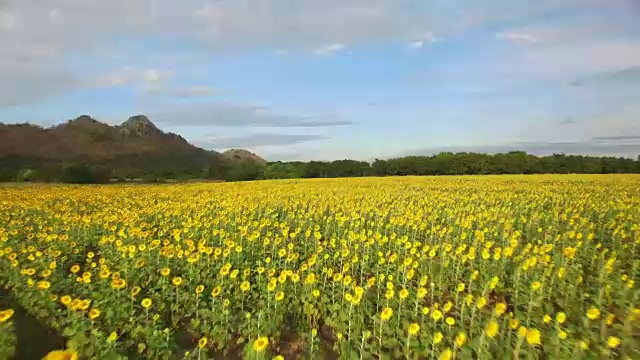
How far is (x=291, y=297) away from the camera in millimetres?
6172

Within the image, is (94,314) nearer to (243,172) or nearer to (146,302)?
(146,302)

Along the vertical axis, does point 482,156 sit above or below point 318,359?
above

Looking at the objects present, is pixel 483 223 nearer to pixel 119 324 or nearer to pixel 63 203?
pixel 119 324

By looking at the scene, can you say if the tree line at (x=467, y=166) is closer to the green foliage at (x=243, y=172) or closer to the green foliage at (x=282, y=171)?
the green foliage at (x=282, y=171)

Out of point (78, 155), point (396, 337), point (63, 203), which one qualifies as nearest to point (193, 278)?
point (396, 337)

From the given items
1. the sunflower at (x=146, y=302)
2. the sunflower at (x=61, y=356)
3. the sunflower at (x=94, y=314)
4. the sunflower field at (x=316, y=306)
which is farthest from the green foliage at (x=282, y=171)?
the sunflower at (x=61, y=356)

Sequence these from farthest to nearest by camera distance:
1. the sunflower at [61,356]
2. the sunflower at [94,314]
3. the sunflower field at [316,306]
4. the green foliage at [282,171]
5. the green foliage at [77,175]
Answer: the green foliage at [282,171]
the green foliage at [77,175]
the sunflower at [94,314]
the sunflower field at [316,306]
the sunflower at [61,356]

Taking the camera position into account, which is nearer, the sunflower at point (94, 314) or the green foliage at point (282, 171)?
the sunflower at point (94, 314)

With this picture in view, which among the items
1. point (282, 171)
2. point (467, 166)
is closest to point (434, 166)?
point (467, 166)

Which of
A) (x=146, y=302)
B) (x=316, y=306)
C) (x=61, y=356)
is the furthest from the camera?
(x=316, y=306)

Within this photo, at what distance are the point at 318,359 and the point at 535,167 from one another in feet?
175

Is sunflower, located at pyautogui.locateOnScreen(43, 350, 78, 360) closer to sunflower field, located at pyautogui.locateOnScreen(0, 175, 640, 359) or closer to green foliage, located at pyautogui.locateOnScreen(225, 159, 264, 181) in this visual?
sunflower field, located at pyautogui.locateOnScreen(0, 175, 640, 359)

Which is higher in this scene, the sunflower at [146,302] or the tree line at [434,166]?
the tree line at [434,166]

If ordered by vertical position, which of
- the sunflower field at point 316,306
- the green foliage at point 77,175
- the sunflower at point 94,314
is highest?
the green foliage at point 77,175
